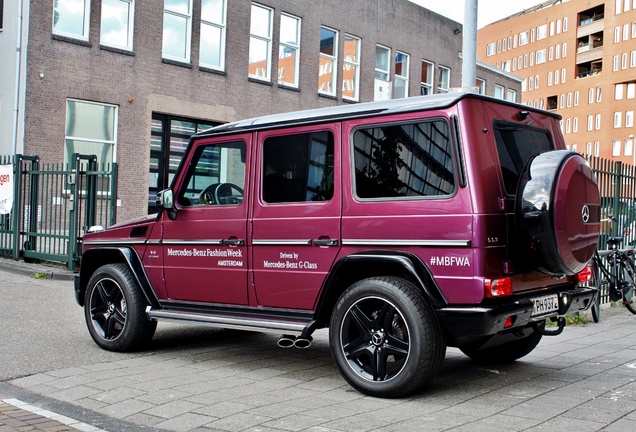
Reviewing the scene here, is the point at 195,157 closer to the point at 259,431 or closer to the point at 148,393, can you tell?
the point at 148,393

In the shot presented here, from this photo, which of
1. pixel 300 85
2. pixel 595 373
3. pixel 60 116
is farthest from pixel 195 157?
pixel 300 85

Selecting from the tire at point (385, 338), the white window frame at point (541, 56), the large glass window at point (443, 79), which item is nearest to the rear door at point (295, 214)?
the tire at point (385, 338)

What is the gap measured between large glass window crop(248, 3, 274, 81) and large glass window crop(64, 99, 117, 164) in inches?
209

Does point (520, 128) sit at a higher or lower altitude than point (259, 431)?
higher

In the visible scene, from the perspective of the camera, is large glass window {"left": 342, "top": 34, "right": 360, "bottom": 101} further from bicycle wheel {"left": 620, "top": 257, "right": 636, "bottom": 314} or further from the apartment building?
the apartment building

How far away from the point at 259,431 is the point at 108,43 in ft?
55.5

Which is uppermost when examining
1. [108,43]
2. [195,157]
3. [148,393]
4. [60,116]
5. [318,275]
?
[108,43]

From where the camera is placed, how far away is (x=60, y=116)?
62.2 feet

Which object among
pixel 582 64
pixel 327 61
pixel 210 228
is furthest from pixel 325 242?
pixel 582 64

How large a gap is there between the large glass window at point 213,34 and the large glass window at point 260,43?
3.80 ft

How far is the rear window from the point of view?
5.63 metres

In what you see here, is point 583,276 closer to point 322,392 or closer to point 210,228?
point 322,392

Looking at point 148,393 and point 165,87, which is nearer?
point 148,393

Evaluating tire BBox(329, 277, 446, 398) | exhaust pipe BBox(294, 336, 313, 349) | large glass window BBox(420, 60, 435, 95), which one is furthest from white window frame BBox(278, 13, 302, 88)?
tire BBox(329, 277, 446, 398)
